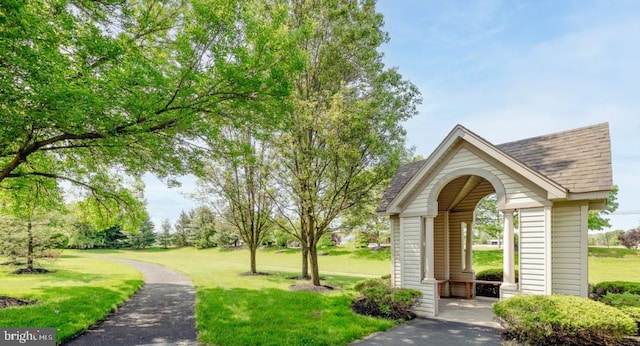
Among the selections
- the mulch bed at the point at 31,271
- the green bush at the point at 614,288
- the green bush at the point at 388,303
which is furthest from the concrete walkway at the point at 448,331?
the mulch bed at the point at 31,271

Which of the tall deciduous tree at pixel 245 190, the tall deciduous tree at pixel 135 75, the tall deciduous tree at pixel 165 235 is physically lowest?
the tall deciduous tree at pixel 165 235

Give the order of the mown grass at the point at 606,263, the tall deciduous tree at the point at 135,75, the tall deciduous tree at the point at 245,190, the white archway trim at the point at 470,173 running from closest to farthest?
1. the tall deciduous tree at the point at 135,75
2. the white archway trim at the point at 470,173
3. the tall deciduous tree at the point at 245,190
4. the mown grass at the point at 606,263

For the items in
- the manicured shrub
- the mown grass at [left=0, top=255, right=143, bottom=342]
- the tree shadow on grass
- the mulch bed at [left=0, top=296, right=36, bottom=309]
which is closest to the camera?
the tree shadow on grass

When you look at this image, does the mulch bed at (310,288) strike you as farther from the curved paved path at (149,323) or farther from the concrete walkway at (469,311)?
the concrete walkway at (469,311)

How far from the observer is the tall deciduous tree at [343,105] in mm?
14062

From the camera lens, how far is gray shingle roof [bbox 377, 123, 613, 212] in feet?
27.2

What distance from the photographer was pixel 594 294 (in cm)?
1006

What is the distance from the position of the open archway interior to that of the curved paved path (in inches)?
343

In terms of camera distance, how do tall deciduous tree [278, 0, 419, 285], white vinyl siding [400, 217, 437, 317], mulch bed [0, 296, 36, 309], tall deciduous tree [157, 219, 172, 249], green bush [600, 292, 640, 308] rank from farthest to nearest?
tall deciduous tree [157, 219, 172, 249]
tall deciduous tree [278, 0, 419, 285]
mulch bed [0, 296, 36, 309]
white vinyl siding [400, 217, 437, 317]
green bush [600, 292, 640, 308]

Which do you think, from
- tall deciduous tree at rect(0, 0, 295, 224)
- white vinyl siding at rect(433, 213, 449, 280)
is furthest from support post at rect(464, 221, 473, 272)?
tall deciduous tree at rect(0, 0, 295, 224)

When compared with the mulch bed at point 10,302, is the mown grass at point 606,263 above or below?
below

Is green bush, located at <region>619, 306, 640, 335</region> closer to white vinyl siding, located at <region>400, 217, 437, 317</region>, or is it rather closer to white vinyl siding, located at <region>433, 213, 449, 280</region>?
white vinyl siding, located at <region>400, 217, 437, 317</region>

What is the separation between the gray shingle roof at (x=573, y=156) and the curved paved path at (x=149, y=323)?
30.6 feet

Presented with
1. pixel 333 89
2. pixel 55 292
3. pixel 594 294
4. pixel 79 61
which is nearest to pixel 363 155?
pixel 333 89
